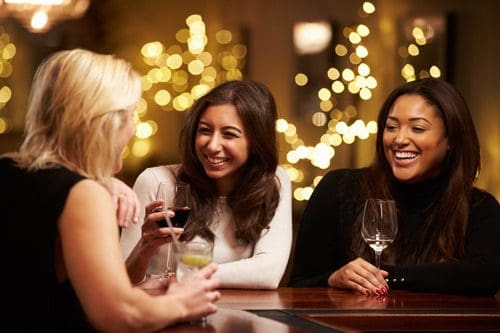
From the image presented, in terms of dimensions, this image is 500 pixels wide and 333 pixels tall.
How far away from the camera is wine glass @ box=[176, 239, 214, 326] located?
2.12m

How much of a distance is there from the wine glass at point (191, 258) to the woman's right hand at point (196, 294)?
6cm

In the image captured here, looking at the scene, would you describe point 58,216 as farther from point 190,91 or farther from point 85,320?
point 190,91

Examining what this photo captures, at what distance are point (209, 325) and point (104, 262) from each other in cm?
39

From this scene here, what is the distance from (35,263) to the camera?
203 cm

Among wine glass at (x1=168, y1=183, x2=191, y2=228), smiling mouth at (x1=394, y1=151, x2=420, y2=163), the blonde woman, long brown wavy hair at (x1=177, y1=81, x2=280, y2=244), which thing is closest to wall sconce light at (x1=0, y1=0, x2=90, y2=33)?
long brown wavy hair at (x1=177, y1=81, x2=280, y2=244)

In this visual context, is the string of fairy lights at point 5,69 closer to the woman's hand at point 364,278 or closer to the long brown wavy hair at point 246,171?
the long brown wavy hair at point 246,171

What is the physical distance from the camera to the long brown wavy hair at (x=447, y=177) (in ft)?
11.6

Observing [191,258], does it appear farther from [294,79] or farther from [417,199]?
[294,79]

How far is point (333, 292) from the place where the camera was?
10.3ft

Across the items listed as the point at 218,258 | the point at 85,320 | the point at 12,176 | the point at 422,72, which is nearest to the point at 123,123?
the point at 12,176

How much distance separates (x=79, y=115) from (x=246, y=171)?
1709 mm

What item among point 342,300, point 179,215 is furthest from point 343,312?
point 179,215

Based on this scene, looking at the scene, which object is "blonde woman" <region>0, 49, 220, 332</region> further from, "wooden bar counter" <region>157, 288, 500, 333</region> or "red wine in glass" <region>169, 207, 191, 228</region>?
"red wine in glass" <region>169, 207, 191, 228</region>

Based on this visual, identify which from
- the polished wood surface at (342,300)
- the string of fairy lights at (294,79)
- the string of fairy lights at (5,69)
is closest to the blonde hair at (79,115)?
the polished wood surface at (342,300)
